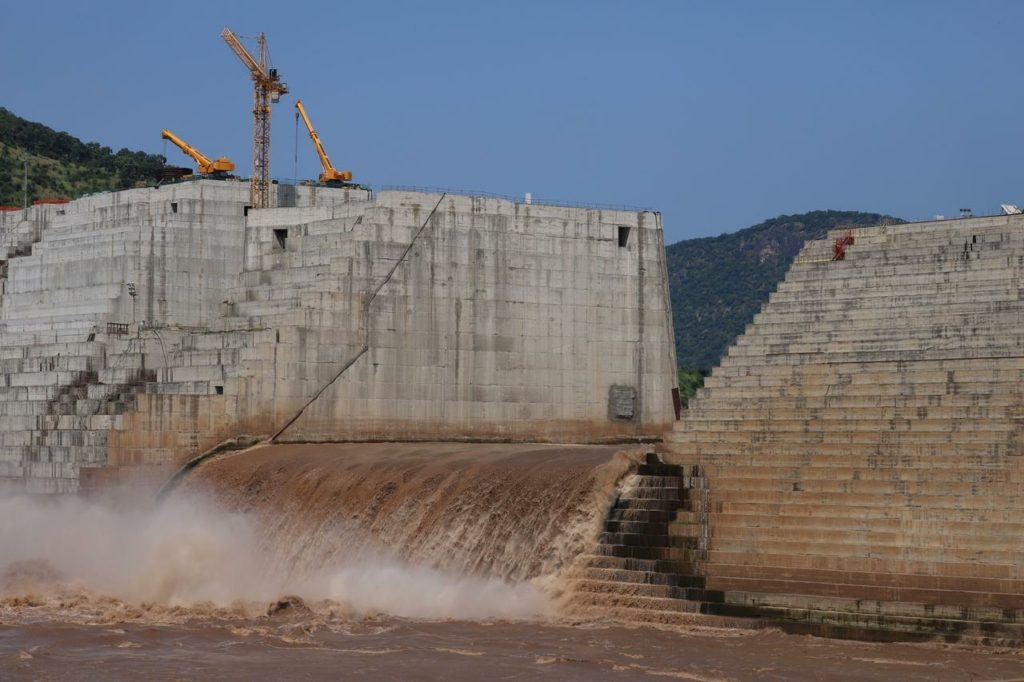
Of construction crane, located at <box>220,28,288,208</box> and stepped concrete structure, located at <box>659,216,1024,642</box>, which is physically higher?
construction crane, located at <box>220,28,288,208</box>

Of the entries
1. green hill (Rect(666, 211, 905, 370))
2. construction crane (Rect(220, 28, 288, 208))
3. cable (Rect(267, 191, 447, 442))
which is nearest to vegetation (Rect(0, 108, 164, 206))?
construction crane (Rect(220, 28, 288, 208))

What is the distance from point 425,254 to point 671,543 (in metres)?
23.5

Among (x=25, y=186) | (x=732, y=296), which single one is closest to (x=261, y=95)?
(x=25, y=186)

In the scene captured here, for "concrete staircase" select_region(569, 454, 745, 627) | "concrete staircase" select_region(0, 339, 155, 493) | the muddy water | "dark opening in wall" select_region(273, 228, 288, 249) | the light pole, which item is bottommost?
the muddy water

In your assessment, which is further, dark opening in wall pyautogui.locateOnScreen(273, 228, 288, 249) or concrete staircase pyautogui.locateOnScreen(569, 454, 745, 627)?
dark opening in wall pyautogui.locateOnScreen(273, 228, 288, 249)

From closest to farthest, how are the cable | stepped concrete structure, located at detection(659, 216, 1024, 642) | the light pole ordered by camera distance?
stepped concrete structure, located at detection(659, 216, 1024, 642), the cable, the light pole

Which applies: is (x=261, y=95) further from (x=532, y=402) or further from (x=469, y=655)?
(x=469, y=655)

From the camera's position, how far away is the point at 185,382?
57.1 meters

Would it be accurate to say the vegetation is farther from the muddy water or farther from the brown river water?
the muddy water

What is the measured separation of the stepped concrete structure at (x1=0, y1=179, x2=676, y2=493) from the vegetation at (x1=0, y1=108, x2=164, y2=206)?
43212mm

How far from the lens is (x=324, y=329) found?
57.2m

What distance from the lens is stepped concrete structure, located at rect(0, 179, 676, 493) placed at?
56500 mm

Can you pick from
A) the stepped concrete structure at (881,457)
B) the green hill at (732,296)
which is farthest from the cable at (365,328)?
the green hill at (732,296)

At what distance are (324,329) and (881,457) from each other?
80.8 ft
